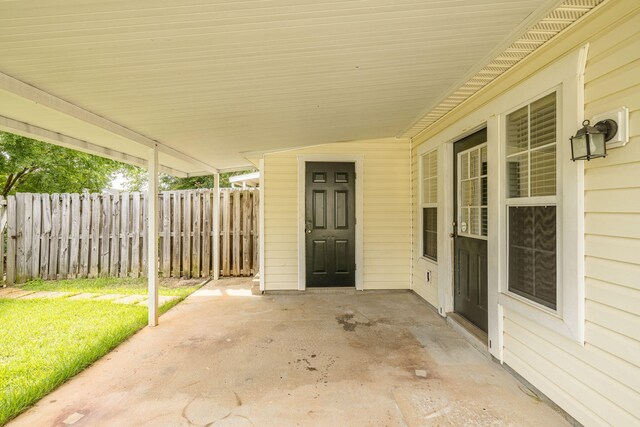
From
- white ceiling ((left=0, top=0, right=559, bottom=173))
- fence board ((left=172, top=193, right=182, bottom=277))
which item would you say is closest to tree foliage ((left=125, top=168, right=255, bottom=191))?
fence board ((left=172, top=193, right=182, bottom=277))

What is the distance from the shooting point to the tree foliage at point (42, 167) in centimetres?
602

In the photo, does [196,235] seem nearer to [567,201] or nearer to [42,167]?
[42,167]

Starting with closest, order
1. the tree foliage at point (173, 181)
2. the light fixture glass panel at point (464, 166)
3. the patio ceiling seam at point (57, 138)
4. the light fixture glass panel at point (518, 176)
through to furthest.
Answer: the light fixture glass panel at point (518, 176), the patio ceiling seam at point (57, 138), the light fixture glass panel at point (464, 166), the tree foliage at point (173, 181)

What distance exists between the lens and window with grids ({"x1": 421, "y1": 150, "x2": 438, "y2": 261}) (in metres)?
3.85

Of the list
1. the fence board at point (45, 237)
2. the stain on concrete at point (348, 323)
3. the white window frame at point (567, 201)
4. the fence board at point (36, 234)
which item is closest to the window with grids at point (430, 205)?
the stain on concrete at point (348, 323)

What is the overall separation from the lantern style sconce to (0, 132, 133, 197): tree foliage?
8780mm

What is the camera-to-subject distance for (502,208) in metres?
2.40

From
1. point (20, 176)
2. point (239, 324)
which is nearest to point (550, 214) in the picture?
point (239, 324)

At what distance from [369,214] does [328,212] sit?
2.14ft

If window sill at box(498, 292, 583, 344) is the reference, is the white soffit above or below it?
above

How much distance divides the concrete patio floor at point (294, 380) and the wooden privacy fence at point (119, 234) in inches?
88.8

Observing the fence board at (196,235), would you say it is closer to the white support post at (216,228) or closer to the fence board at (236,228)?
the white support post at (216,228)

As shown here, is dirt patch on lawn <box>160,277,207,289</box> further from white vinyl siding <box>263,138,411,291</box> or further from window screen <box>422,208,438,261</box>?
window screen <box>422,208,438,261</box>

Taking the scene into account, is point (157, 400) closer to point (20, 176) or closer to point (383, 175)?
point (383, 175)
